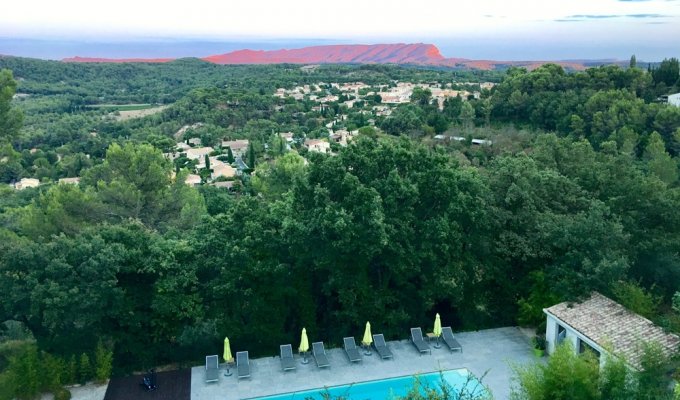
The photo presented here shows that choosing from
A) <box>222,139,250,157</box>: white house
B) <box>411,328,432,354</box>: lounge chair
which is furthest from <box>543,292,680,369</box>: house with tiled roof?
<box>222,139,250,157</box>: white house

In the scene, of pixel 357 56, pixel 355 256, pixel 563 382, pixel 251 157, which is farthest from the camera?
pixel 357 56

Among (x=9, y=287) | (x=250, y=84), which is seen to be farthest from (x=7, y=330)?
(x=250, y=84)

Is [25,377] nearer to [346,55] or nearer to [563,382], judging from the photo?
[563,382]

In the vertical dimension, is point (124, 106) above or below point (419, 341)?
above

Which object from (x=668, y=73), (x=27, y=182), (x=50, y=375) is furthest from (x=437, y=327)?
(x=27, y=182)

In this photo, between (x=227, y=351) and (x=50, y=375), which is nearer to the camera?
(x=50, y=375)

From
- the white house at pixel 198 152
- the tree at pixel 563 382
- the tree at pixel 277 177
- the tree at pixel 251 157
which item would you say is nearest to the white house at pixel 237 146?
the white house at pixel 198 152

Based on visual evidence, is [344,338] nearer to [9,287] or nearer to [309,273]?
[309,273]
